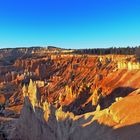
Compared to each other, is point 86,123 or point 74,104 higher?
point 86,123

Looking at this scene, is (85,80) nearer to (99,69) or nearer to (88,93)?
(99,69)

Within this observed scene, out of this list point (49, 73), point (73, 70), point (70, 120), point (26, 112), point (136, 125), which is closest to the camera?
point (136, 125)

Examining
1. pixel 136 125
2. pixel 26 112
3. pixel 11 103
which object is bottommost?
pixel 11 103

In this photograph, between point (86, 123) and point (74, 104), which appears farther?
point (74, 104)

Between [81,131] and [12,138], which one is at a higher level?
[81,131]

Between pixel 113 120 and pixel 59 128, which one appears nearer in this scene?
pixel 113 120

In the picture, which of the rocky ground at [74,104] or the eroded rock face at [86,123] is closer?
the eroded rock face at [86,123]

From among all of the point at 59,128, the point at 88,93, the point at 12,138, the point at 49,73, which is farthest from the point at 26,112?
the point at 49,73

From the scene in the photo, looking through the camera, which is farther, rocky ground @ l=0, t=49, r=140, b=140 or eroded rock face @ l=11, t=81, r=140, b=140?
rocky ground @ l=0, t=49, r=140, b=140

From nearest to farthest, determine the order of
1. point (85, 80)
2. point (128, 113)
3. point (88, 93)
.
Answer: point (128, 113), point (88, 93), point (85, 80)
